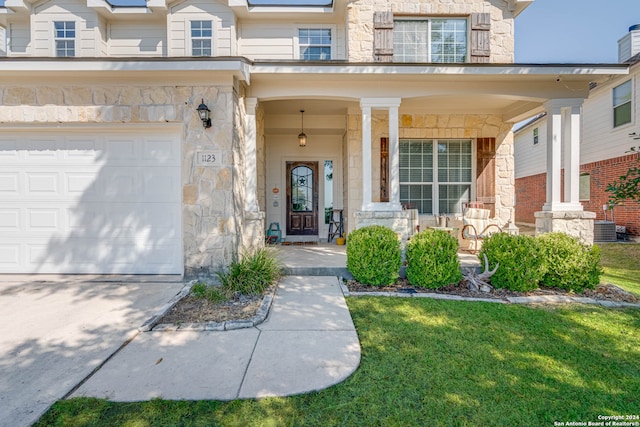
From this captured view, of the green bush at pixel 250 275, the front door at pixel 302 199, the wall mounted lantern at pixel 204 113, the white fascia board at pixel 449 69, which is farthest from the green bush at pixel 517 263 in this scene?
the front door at pixel 302 199

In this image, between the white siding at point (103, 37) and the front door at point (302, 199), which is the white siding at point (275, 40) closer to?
the front door at point (302, 199)

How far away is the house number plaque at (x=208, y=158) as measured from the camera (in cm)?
473

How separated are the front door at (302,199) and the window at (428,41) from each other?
3699mm

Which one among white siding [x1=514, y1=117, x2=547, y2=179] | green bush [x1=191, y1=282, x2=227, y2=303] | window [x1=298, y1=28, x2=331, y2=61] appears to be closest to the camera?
green bush [x1=191, y1=282, x2=227, y2=303]

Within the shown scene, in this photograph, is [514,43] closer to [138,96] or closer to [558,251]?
[558,251]

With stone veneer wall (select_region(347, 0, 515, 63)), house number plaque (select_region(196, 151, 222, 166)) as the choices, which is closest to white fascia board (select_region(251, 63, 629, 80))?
house number plaque (select_region(196, 151, 222, 166))

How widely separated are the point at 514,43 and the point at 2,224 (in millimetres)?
10597

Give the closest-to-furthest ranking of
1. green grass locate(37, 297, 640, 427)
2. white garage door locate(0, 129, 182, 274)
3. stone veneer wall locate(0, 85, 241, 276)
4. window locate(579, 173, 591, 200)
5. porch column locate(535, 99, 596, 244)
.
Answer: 1. green grass locate(37, 297, 640, 427)
2. stone veneer wall locate(0, 85, 241, 276)
3. white garage door locate(0, 129, 182, 274)
4. porch column locate(535, 99, 596, 244)
5. window locate(579, 173, 591, 200)

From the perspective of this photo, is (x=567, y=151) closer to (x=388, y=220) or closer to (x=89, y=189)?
(x=388, y=220)

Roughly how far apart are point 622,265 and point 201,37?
10355 mm

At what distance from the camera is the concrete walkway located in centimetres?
220

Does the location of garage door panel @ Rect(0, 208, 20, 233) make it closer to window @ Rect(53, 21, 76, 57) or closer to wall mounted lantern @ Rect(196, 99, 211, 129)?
wall mounted lantern @ Rect(196, 99, 211, 129)

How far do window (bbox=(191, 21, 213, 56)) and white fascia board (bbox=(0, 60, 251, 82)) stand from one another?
3.30 metres

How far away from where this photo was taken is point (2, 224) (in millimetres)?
4930
